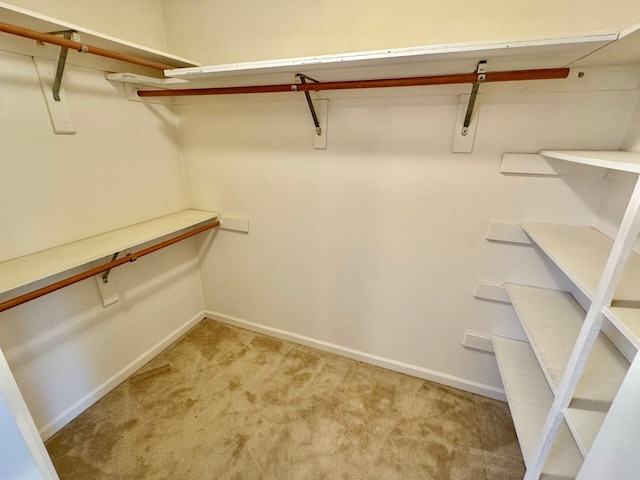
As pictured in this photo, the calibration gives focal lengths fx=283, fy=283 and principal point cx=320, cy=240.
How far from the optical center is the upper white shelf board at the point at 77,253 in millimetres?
1146

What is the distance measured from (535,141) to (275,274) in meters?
1.70

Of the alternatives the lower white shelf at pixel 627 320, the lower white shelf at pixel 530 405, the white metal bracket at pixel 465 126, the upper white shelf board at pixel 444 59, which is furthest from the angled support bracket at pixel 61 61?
the lower white shelf at pixel 530 405

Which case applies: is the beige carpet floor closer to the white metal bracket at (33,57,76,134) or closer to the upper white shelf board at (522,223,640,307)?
the upper white shelf board at (522,223,640,307)

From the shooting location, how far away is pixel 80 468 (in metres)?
1.35

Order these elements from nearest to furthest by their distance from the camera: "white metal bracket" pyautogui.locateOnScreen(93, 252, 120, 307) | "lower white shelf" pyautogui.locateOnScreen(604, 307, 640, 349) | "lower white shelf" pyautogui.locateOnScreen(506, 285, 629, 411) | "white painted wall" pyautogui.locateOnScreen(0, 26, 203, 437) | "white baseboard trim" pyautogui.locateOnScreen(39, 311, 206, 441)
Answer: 1. "lower white shelf" pyautogui.locateOnScreen(604, 307, 640, 349)
2. "lower white shelf" pyautogui.locateOnScreen(506, 285, 629, 411)
3. "white painted wall" pyautogui.locateOnScreen(0, 26, 203, 437)
4. "white baseboard trim" pyautogui.locateOnScreen(39, 311, 206, 441)
5. "white metal bracket" pyautogui.locateOnScreen(93, 252, 120, 307)

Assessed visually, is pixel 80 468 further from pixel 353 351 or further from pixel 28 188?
pixel 353 351

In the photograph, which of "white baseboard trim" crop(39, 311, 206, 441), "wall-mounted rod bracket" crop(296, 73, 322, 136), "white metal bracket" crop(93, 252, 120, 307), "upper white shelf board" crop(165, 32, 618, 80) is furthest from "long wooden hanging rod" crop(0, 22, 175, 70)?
"white baseboard trim" crop(39, 311, 206, 441)

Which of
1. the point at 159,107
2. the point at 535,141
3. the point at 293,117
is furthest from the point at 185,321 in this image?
the point at 535,141

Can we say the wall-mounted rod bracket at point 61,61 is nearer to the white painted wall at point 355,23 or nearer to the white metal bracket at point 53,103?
the white metal bracket at point 53,103

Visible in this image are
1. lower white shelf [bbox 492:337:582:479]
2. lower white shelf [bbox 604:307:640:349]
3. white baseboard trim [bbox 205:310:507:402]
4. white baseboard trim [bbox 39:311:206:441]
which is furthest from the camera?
white baseboard trim [bbox 205:310:507:402]

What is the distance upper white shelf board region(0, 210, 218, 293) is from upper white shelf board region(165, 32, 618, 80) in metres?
0.87

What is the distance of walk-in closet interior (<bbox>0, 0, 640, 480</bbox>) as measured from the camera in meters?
1.08

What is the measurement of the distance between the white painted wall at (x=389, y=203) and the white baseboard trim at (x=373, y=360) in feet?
0.10

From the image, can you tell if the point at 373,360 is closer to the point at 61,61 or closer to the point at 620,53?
the point at 620,53
